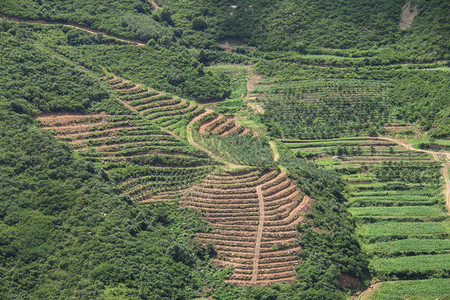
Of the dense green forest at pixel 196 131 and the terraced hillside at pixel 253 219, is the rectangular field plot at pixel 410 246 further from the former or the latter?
the terraced hillside at pixel 253 219

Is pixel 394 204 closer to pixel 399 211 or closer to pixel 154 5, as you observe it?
pixel 399 211

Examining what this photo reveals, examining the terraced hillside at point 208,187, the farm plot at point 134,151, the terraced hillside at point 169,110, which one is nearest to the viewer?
the terraced hillside at point 208,187

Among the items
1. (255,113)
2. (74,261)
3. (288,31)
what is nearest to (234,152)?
(255,113)

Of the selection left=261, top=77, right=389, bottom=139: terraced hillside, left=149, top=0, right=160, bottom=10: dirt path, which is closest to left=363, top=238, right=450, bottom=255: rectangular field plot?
left=261, top=77, right=389, bottom=139: terraced hillside

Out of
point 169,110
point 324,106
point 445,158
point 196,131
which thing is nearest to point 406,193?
point 445,158

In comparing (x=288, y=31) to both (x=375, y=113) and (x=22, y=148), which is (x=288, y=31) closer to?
(x=375, y=113)

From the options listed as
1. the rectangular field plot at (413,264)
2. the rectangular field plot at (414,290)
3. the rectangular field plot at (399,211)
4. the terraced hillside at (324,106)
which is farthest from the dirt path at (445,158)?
the rectangular field plot at (414,290)
